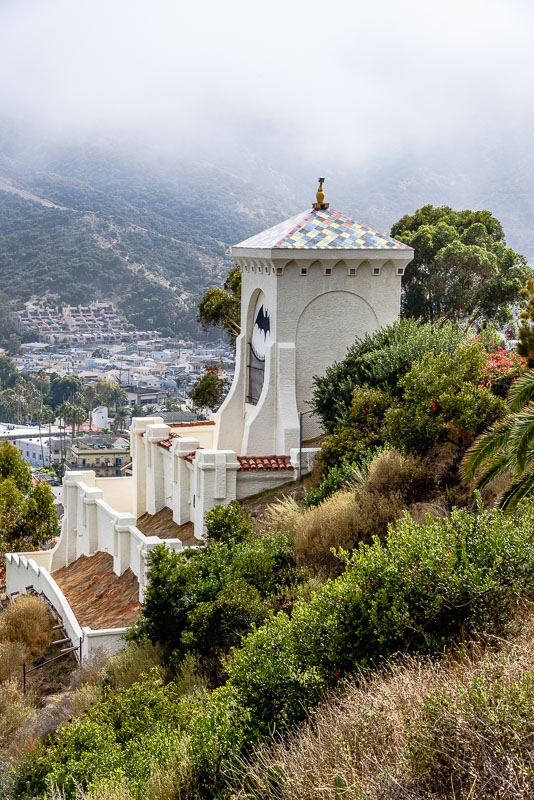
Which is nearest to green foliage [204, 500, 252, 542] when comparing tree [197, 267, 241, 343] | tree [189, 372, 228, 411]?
tree [197, 267, 241, 343]

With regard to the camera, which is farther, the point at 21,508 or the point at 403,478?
the point at 21,508

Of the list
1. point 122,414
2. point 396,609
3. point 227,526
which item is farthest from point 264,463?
point 122,414

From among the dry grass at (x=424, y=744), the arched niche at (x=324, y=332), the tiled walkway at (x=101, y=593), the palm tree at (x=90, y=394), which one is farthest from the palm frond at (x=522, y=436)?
the palm tree at (x=90, y=394)

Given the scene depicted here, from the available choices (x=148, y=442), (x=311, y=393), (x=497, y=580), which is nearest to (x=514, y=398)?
(x=497, y=580)

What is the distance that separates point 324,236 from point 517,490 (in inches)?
443

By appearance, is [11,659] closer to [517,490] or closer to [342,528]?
[342,528]

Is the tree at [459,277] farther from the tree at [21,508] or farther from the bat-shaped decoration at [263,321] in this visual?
the tree at [21,508]

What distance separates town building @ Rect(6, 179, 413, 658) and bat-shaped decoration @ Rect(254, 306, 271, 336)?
0.9 inches

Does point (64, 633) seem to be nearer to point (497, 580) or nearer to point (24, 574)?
point (24, 574)

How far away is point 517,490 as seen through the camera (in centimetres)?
1152

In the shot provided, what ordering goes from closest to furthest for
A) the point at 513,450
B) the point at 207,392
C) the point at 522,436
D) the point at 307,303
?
1. the point at 522,436
2. the point at 513,450
3. the point at 307,303
4. the point at 207,392

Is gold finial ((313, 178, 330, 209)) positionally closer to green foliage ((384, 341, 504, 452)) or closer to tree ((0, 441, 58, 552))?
green foliage ((384, 341, 504, 452))

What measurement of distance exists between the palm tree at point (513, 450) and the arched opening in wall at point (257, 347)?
10145 millimetres

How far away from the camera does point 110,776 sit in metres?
9.44
